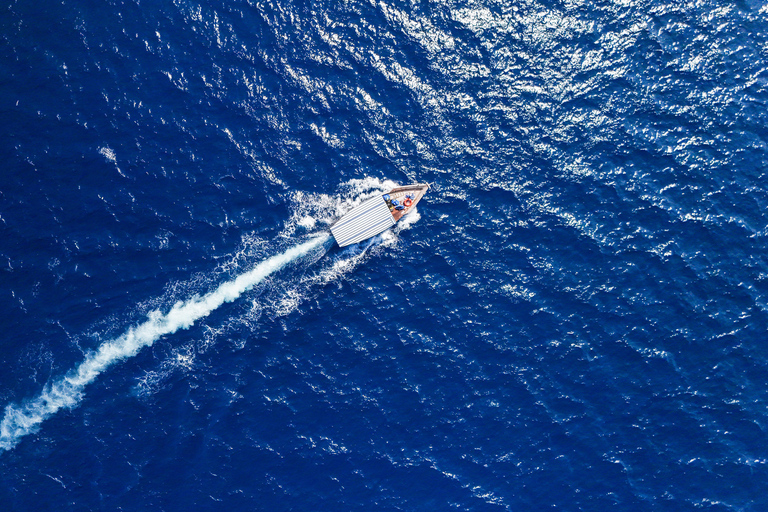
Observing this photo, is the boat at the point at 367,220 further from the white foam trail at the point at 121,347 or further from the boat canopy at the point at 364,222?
the white foam trail at the point at 121,347

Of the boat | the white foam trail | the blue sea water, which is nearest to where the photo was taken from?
the blue sea water

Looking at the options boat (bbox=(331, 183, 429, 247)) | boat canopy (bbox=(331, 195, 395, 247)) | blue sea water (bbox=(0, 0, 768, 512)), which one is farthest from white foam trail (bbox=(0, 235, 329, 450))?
boat canopy (bbox=(331, 195, 395, 247))

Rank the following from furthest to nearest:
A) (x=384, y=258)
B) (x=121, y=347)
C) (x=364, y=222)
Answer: (x=384, y=258) → (x=364, y=222) → (x=121, y=347)

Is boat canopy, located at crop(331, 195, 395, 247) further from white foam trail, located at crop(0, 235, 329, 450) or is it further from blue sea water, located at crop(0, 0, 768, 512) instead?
white foam trail, located at crop(0, 235, 329, 450)

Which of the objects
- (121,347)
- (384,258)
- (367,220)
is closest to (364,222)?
(367,220)

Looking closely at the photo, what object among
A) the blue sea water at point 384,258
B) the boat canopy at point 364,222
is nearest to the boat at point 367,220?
the boat canopy at point 364,222

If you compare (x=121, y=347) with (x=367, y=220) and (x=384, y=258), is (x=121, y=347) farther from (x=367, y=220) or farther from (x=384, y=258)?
(x=384, y=258)
